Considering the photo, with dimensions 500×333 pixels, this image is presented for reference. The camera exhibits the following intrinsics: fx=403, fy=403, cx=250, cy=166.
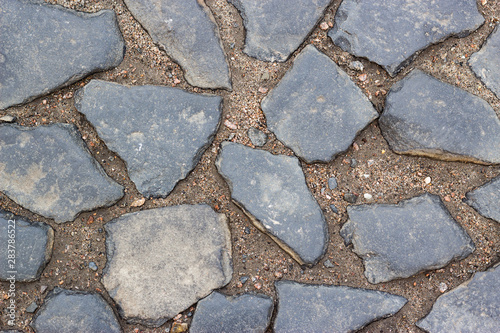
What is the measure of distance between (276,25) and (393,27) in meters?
0.49

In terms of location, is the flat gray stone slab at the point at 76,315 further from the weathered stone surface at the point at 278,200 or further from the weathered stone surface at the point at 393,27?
the weathered stone surface at the point at 393,27

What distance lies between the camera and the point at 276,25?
1.69 m

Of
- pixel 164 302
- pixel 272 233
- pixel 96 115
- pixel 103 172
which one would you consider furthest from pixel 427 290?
pixel 96 115

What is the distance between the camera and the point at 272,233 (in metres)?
1.60

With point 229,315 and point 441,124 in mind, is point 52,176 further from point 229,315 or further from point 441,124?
point 441,124

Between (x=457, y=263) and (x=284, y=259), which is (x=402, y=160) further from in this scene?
(x=284, y=259)

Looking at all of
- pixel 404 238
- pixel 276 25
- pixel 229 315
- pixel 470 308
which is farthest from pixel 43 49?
pixel 470 308

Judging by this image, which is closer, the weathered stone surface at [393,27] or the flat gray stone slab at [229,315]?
the flat gray stone slab at [229,315]

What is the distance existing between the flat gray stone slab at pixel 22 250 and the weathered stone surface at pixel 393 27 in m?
1.44

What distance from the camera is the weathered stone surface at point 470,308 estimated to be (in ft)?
5.31

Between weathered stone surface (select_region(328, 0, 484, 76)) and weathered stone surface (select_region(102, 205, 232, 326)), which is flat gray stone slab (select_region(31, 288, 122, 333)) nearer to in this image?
weathered stone surface (select_region(102, 205, 232, 326))

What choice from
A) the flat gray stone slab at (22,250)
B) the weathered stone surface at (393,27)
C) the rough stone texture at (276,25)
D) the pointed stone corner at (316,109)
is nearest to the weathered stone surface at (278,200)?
the pointed stone corner at (316,109)

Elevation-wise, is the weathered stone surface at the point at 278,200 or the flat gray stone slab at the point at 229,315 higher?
the weathered stone surface at the point at 278,200

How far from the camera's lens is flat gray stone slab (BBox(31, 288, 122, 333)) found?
5.13ft
